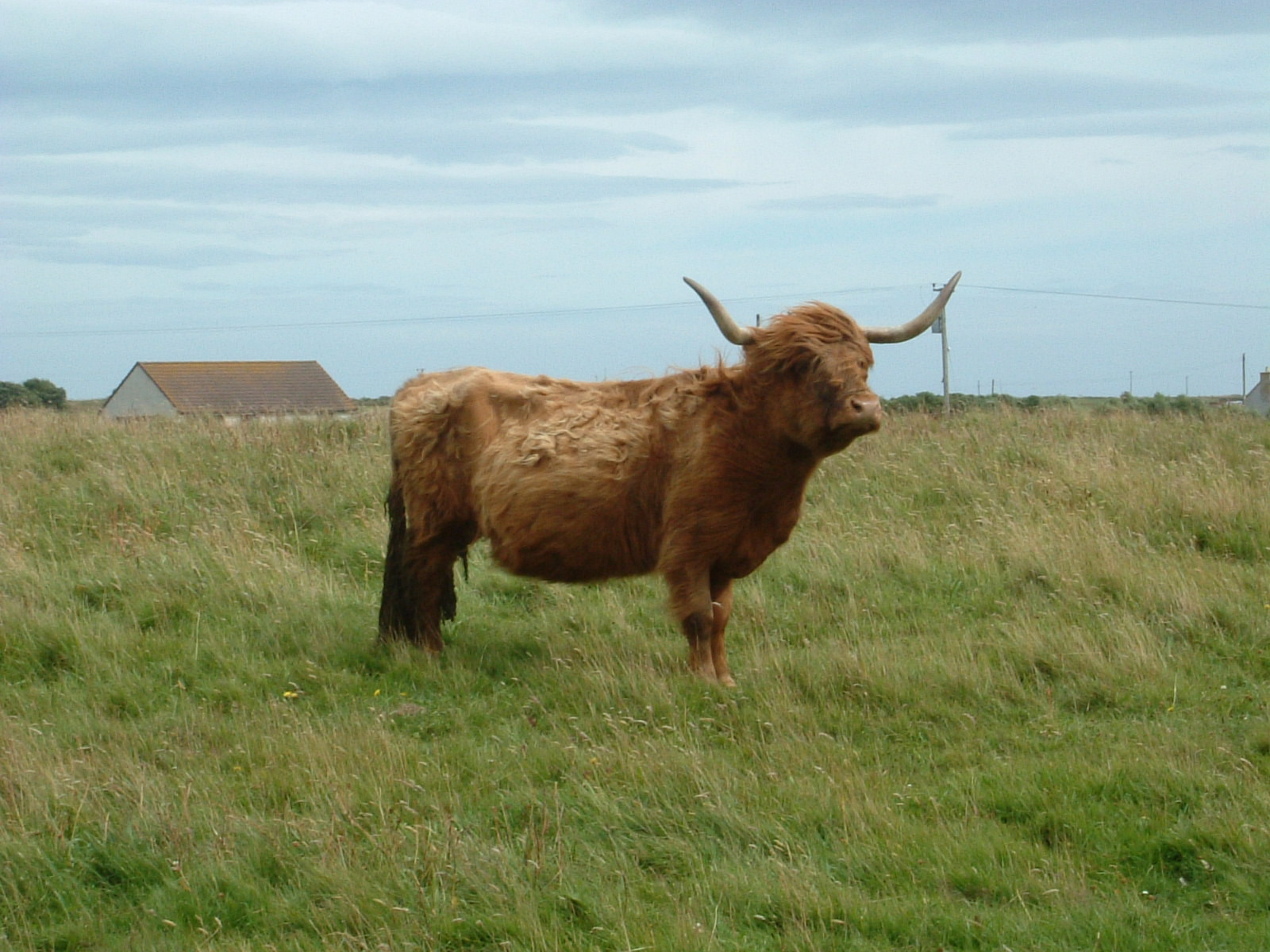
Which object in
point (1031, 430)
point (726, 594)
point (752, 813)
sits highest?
point (1031, 430)

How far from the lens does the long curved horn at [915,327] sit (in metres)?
7.11

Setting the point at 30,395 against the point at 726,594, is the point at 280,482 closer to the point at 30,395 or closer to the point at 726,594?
the point at 726,594

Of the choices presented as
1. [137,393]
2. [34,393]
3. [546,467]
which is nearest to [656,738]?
[546,467]

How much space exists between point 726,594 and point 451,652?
5.77 ft

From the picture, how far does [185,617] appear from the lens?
28.2ft

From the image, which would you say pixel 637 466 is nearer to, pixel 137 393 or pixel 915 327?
pixel 915 327

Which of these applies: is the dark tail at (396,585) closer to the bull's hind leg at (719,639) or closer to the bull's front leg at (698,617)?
the bull's front leg at (698,617)

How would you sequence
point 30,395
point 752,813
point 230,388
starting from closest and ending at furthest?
point 752,813 → point 230,388 → point 30,395

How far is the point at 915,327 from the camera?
23.4ft

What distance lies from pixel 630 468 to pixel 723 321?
1.05 m

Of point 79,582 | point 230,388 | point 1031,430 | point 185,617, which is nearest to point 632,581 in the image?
point 185,617

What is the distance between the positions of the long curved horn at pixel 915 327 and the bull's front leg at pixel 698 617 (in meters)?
1.67

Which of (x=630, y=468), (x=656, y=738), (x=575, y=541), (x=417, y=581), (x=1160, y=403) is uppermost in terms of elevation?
(x=1160, y=403)

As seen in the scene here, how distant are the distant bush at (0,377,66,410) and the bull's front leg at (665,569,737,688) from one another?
24084 millimetres
